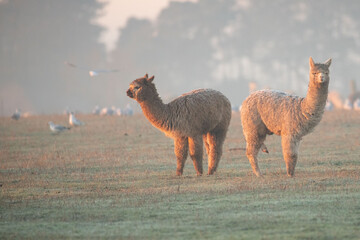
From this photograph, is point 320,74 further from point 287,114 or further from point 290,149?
point 290,149

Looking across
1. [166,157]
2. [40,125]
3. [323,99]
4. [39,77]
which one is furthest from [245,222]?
[39,77]

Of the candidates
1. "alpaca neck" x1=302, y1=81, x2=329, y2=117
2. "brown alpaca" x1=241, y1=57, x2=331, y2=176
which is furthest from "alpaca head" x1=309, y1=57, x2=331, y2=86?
"alpaca neck" x1=302, y1=81, x2=329, y2=117

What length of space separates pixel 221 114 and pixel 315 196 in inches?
167

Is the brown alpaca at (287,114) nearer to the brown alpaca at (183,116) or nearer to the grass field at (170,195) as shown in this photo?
the grass field at (170,195)

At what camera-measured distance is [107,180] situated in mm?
15281

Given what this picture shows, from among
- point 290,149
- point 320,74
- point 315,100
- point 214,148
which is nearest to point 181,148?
point 214,148

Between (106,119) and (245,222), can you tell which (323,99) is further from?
(106,119)

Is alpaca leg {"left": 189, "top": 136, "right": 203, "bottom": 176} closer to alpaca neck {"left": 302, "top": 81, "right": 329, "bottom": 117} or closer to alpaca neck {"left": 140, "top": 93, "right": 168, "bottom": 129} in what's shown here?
alpaca neck {"left": 140, "top": 93, "right": 168, "bottom": 129}

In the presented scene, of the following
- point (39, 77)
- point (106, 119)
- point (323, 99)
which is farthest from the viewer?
point (39, 77)

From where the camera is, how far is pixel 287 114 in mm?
14414

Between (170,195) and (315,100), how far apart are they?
3651mm

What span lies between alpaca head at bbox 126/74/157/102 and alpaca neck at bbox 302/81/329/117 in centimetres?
326

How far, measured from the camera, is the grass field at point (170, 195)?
9648 millimetres

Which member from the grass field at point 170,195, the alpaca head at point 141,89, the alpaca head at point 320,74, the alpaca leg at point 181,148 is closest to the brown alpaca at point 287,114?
the alpaca head at point 320,74
